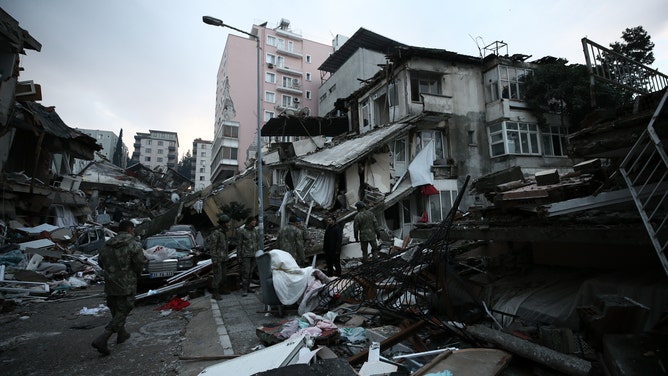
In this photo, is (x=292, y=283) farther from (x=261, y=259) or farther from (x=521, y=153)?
(x=521, y=153)

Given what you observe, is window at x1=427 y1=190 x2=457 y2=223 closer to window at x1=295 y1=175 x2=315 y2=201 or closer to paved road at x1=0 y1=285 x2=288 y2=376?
window at x1=295 y1=175 x2=315 y2=201

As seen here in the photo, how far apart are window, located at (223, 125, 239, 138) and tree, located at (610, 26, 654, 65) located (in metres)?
38.4

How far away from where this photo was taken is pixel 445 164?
1895 centimetres

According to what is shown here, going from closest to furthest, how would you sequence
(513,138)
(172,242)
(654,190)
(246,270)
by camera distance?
(654,190) → (246,270) → (172,242) → (513,138)

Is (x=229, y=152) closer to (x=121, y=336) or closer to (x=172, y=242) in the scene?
(x=172, y=242)

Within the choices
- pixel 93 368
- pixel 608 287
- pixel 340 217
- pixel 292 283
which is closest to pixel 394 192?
pixel 340 217

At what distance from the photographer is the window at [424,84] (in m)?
19.4

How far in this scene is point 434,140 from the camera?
62.6 feet

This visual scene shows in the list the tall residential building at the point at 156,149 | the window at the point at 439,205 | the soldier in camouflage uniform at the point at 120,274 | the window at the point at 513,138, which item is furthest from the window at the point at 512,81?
the tall residential building at the point at 156,149

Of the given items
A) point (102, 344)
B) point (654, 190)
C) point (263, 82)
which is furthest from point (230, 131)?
point (654, 190)

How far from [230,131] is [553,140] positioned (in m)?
36.0

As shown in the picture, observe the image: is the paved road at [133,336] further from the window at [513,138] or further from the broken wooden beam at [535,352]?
the window at [513,138]

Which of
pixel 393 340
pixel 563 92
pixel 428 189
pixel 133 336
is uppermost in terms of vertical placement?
pixel 563 92

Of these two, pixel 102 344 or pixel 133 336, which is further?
pixel 133 336
